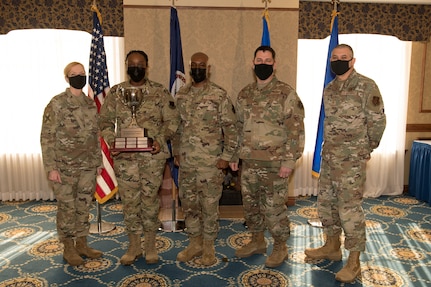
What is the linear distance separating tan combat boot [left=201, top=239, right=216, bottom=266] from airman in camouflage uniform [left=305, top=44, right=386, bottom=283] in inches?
38.6

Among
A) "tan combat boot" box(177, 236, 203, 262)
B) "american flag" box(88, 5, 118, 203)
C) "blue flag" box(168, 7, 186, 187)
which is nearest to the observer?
"tan combat boot" box(177, 236, 203, 262)

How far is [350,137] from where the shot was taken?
288cm

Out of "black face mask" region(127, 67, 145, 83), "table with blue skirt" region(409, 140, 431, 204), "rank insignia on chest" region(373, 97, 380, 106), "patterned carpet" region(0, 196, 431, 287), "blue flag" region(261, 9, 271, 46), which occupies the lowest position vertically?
"patterned carpet" region(0, 196, 431, 287)

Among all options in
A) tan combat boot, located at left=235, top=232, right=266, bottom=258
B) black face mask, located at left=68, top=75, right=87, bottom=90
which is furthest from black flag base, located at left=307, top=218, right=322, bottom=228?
black face mask, located at left=68, top=75, right=87, bottom=90

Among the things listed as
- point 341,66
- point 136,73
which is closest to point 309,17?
point 341,66

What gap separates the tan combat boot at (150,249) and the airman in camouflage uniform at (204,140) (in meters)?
0.38

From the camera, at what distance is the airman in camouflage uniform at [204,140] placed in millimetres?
3064

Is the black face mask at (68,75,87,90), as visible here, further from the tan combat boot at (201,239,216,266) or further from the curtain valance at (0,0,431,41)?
the curtain valance at (0,0,431,41)

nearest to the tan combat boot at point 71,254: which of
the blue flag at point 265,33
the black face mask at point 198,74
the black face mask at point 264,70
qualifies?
the black face mask at point 198,74

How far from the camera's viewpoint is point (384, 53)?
17.1ft

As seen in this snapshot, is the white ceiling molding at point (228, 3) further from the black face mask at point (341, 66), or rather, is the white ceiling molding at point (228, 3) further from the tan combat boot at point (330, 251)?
the tan combat boot at point (330, 251)

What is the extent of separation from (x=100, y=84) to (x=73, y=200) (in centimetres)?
126

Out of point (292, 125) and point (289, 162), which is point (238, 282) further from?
point (292, 125)

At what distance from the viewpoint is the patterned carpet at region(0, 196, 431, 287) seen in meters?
2.95
